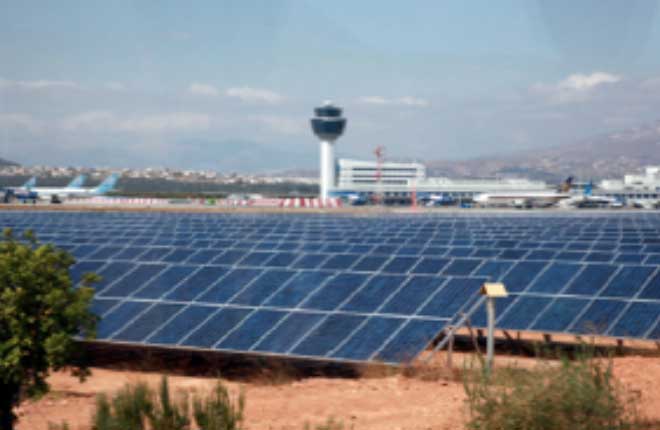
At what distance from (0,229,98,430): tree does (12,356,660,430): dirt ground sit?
183 cm

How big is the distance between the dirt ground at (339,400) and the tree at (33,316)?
183cm

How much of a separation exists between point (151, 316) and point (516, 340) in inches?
379

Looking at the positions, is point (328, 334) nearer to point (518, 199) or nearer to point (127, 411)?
point (127, 411)

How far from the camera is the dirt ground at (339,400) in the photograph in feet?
42.0

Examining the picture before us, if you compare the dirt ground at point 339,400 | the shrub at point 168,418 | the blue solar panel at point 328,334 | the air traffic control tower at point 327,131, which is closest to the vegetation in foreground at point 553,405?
the dirt ground at point 339,400

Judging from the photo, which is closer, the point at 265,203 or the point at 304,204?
the point at 304,204

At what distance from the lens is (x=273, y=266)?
22.4 m

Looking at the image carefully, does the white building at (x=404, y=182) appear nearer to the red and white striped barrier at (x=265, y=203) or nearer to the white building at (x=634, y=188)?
the white building at (x=634, y=188)

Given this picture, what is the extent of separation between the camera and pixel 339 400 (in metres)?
14.7

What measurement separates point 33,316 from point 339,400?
5847 millimetres

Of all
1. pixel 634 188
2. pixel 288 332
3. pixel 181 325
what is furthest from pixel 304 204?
pixel 634 188

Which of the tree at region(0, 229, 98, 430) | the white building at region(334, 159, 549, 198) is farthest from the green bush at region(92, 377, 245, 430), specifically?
the white building at region(334, 159, 549, 198)

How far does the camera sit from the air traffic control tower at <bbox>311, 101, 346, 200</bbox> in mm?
144750

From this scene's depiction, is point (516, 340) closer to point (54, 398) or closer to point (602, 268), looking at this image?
point (602, 268)
